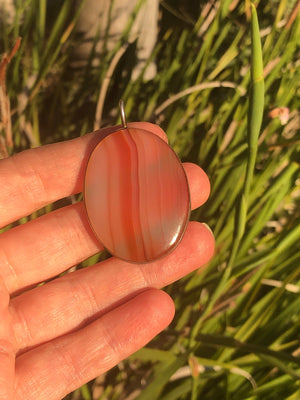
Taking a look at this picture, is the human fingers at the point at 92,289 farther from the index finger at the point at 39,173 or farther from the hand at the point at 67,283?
the index finger at the point at 39,173

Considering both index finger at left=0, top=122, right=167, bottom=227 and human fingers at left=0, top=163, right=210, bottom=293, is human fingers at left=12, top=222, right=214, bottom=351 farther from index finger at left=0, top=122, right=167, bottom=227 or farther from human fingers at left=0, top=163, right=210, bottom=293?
index finger at left=0, top=122, right=167, bottom=227

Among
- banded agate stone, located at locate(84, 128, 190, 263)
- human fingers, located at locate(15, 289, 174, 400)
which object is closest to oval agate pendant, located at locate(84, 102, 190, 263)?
banded agate stone, located at locate(84, 128, 190, 263)

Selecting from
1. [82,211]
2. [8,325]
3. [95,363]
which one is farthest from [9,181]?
[95,363]

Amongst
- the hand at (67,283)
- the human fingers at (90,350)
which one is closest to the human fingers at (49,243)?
the hand at (67,283)

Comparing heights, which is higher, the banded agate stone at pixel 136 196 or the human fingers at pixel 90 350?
the banded agate stone at pixel 136 196

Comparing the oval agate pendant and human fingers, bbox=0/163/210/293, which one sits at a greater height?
the oval agate pendant

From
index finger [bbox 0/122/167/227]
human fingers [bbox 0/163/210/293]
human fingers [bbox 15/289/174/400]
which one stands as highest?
index finger [bbox 0/122/167/227]
